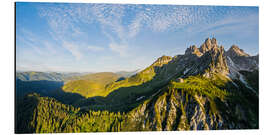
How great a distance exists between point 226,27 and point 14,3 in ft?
71.0

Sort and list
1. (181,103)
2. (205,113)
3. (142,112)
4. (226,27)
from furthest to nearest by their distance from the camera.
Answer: (142,112)
(181,103)
(205,113)
(226,27)

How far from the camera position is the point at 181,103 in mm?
20203

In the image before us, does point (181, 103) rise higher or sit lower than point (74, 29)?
lower

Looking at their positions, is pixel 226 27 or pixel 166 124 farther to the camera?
pixel 166 124
